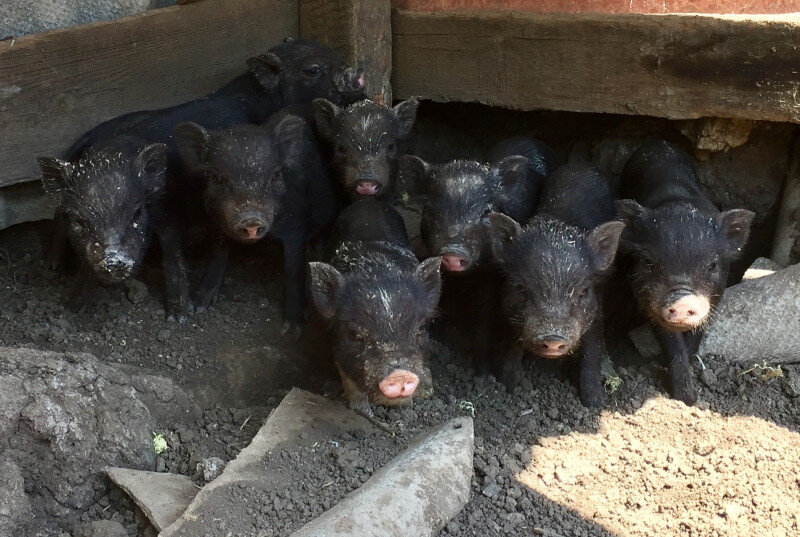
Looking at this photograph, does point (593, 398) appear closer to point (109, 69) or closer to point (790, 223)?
point (790, 223)

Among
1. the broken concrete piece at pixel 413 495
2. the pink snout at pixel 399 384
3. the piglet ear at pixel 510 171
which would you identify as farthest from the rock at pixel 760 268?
the pink snout at pixel 399 384

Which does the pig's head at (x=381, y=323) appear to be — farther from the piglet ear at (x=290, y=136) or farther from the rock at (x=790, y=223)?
the rock at (x=790, y=223)

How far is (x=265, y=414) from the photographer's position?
13.6 ft

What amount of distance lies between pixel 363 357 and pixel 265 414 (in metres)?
0.68

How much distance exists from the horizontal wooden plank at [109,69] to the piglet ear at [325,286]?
6.60ft

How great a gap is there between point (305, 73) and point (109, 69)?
134 cm

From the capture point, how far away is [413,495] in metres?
3.35

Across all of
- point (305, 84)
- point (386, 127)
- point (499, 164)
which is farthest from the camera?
point (305, 84)

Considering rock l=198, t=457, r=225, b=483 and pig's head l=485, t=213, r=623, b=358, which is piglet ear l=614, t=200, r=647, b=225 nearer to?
pig's head l=485, t=213, r=623, b=358

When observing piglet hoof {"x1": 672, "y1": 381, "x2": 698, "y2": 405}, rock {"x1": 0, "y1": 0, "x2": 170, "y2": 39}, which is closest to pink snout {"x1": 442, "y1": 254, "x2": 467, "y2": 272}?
piglet hoof {"x1": 672, "y1": 381, "x2": 698, "y2": 405}

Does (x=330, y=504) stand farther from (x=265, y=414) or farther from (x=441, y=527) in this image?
(x=265, y=414)

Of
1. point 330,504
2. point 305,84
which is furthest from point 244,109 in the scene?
point 330,504

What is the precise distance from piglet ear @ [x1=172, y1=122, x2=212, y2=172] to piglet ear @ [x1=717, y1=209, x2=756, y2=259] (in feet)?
9.32

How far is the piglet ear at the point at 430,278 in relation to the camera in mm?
4047
